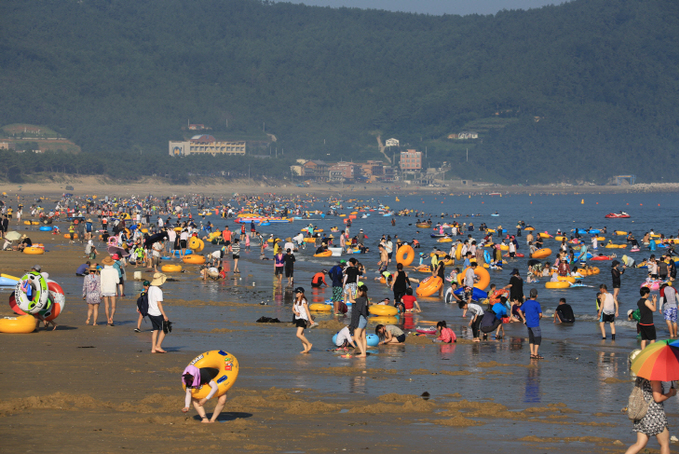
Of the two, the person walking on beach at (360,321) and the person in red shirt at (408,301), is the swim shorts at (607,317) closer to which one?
the person in red shirt at (408,301)

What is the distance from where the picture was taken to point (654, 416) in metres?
7.55

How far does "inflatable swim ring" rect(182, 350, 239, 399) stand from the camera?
9023 millimetres

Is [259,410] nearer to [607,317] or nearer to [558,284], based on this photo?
[607,317]

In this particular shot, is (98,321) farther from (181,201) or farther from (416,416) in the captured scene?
(181,201)

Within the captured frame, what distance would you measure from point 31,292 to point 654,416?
1190 centimetres

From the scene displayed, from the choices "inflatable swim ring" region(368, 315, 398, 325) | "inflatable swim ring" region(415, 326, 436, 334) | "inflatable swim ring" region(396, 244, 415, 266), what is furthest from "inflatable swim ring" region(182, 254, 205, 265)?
"inflatable swim ring" region(415, 326, 436, 334)

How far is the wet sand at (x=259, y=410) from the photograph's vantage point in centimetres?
862

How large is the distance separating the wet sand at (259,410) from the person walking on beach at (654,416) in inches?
49.9

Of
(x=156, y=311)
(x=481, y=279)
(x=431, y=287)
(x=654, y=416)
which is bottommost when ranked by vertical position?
(x=431, y=287)

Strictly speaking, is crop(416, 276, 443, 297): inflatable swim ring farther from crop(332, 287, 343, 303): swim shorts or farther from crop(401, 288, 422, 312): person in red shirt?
crop(332, 287, 343, 303): swim shorts

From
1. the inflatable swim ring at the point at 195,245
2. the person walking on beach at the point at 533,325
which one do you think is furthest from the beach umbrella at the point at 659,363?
the inflatable swim ring at the point at 195,245

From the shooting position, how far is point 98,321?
1730 centimetres

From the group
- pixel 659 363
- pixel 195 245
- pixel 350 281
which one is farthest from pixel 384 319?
pixel 195 245

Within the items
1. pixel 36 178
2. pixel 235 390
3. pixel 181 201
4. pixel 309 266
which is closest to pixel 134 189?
pixel 36 178
